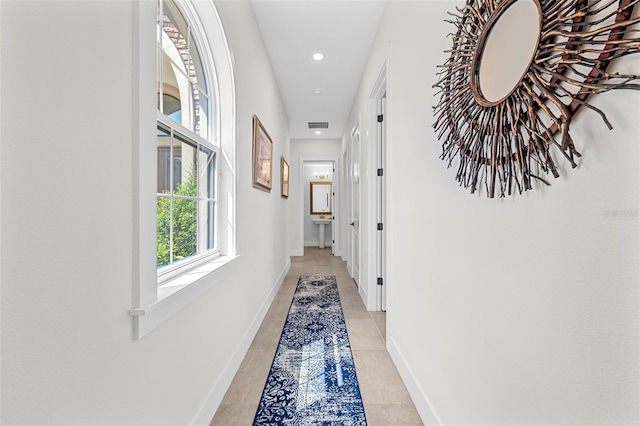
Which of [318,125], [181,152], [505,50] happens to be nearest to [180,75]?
[181,152]

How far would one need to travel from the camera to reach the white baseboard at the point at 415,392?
1447mm

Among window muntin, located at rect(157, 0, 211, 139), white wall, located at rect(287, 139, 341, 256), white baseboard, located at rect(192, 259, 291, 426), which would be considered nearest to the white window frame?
window muntin, located at rect(157, 0, 211, 139)

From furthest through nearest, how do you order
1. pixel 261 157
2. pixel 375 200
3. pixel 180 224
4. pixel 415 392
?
1. pixel 375 200
2. pixel 261 157
3. pixel 415 392
4. pixel 180 224

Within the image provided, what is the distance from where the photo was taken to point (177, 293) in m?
1.15

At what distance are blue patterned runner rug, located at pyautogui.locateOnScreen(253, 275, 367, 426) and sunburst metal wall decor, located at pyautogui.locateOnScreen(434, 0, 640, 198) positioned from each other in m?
1.36

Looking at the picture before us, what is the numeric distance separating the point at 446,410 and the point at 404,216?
1025mm

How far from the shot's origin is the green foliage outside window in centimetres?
130

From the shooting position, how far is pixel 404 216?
192 cm

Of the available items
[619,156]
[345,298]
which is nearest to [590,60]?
[619,156]

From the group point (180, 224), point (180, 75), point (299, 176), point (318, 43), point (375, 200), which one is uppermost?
point (318, 43)

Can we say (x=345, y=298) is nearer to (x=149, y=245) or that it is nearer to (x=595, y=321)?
(x=149, y=245)

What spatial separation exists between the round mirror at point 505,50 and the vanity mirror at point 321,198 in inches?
292

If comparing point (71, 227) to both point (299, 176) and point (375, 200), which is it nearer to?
point (375, 200)

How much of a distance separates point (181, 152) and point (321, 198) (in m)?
7.02
